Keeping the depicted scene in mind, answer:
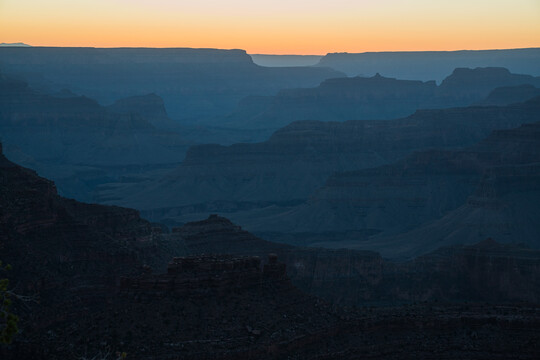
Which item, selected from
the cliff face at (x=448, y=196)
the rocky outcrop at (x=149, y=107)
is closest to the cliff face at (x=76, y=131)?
the rocky outcrop at (x=149, y=107)

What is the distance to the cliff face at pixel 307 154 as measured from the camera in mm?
131875

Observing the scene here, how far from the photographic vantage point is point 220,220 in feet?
218

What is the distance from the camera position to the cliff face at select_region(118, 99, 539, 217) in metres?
132

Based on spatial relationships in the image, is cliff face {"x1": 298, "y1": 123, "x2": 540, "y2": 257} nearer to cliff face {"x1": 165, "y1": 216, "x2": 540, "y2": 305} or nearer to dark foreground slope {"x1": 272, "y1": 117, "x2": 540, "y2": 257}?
dark foreground slope {"x1": 272, "y1": 117, "x2": 540, "y2": 257}

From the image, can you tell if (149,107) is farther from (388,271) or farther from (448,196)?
Answer: (388,271)

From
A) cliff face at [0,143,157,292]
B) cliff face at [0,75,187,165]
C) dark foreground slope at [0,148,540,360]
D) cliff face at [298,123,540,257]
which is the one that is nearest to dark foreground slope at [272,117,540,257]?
cliff face at [298,123,540,257]

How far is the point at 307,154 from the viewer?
138 metres

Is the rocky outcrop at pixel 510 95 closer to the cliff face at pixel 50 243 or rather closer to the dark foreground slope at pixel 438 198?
the dark foreground slope at pixel 438 198

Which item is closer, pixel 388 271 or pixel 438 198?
pixel 388 271

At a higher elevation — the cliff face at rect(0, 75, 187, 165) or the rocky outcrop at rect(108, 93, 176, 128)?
the rocky outcrop at rect(108, 93, 176, 128)

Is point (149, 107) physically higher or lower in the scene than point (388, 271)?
higher

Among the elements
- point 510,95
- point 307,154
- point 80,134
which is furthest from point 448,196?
point 80,134

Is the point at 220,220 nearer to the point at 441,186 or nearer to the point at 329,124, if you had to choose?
the point at 441,186

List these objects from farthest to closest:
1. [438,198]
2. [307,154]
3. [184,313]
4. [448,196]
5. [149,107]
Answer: [149,107] < [307,154] < [438,198] < [448,196] < [184,313]
